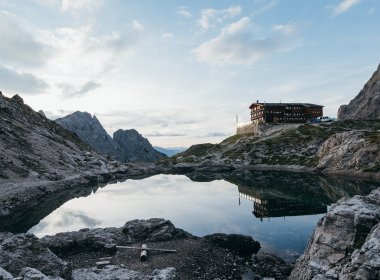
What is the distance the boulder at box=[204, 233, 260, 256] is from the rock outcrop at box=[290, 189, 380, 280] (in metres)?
12.8

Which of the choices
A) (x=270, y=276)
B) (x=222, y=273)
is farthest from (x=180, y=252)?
(x=270, y=276)

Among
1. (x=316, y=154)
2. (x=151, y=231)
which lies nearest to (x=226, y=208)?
(x=151, y=231)

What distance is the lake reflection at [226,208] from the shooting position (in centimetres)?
6159

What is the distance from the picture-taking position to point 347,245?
95.6 feet

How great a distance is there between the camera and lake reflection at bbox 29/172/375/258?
202ft

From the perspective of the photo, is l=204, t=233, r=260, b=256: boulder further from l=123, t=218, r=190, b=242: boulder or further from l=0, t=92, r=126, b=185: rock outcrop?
l=0, t=92, r=126, b=185: rock outcrop

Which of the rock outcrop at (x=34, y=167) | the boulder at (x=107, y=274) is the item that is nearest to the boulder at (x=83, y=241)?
the boulder at (x=107, y=274)

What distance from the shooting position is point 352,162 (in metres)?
134

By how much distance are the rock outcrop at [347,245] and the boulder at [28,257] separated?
77.8 ft

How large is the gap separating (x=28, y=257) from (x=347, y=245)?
97.4 ft

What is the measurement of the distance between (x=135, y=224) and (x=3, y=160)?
238 ft

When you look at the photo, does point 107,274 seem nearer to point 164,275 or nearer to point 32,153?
point 164,275

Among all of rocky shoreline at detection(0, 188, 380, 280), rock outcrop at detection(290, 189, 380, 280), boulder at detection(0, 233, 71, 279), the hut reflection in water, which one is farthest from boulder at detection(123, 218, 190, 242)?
the hut reflection in water

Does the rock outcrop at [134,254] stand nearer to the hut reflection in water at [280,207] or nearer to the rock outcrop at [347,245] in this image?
the rock outcrop at [347,245]
